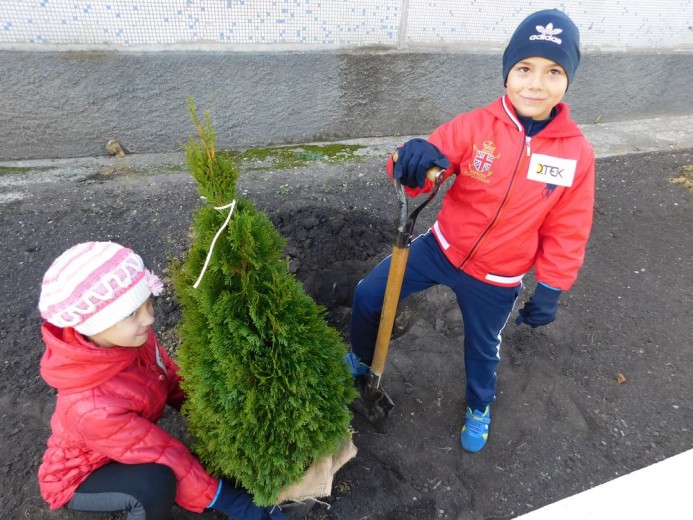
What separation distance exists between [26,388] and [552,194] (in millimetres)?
3426

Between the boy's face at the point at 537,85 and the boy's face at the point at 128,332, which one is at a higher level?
the boy's face at the point at 537,85

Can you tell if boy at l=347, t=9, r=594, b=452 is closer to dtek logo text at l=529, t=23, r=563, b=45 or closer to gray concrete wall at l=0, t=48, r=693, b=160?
dtek logo text at l=529, t=23, r=563, b=45

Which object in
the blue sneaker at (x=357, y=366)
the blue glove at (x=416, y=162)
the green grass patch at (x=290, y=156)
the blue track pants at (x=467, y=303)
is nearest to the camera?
the blue glove at (x=416, y=162)

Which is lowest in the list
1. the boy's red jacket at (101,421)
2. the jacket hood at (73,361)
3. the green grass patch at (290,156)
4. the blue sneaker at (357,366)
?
the blue sneaker at (357,366)

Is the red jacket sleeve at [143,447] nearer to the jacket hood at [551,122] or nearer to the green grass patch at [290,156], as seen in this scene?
→ the jacket hood at [551,122]

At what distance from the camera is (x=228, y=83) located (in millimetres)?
5422

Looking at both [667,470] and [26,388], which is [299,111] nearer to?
[26,388]

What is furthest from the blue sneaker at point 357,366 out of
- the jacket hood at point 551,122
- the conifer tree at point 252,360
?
the jacket hood at point 551,122

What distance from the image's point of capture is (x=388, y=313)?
8.67 feet

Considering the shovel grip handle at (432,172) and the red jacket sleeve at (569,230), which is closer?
the shovel grip handle at (432,172)

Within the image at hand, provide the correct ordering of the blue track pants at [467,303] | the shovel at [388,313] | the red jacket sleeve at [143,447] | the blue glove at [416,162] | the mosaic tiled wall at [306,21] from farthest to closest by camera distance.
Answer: the mosaic tiled wall at [306,21] → the blue track pants at [467,303] → the shovel at [388,313] → the blue glove at [416,162] → the red jacket sleeve at [143,447]

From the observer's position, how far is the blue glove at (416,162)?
2.17 m

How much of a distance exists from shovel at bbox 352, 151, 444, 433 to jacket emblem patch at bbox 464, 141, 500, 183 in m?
0.29

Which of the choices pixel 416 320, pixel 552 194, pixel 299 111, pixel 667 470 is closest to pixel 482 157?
pixel 552 194
